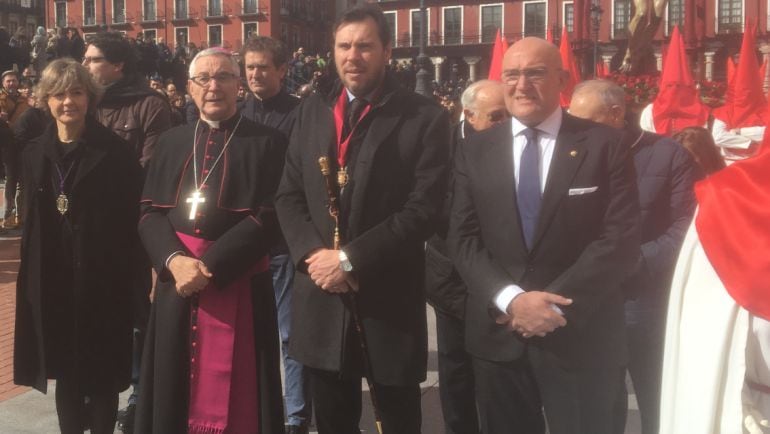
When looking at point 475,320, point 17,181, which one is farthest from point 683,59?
point 17,181

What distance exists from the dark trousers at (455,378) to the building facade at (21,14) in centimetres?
6887

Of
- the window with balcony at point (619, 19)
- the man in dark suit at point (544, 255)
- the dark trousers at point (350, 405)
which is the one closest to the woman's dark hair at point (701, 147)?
the man in dark suit at point (544, 255)

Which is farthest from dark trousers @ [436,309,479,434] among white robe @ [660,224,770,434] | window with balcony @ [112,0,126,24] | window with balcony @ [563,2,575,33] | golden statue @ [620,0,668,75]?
window with balcony @ [112,0,126,24]

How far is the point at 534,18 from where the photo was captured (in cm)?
5697

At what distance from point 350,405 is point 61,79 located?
1.90 metres

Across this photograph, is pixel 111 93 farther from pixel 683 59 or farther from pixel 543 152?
pixel 683 59

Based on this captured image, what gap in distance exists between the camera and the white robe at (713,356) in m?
1.59

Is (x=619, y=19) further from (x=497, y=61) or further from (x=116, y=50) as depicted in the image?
(x=116, y=50)

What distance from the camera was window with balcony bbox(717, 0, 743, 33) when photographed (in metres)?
48.4

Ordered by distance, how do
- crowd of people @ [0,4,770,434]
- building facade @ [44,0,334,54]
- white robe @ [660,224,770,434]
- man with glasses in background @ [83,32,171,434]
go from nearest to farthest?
white robe @ [660,224,770,434], crowd of people @ [0,4,770,434], man with glasses in background @ [83,32,171,434], building facade @ [44,0,334,54]

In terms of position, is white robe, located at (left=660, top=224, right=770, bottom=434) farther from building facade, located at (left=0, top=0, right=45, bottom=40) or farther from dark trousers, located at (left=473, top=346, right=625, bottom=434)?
building facade, located at (left=0, top=0, right=45, bottom=40)

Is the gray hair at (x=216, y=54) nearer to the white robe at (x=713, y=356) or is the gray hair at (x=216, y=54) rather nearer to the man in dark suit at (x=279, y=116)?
the man in dark suit at (x=279, y=116)

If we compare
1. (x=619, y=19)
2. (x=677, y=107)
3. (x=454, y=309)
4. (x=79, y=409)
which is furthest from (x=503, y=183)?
(x=619, y=19)

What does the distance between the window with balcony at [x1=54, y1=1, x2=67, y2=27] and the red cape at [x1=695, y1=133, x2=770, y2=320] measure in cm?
6745
